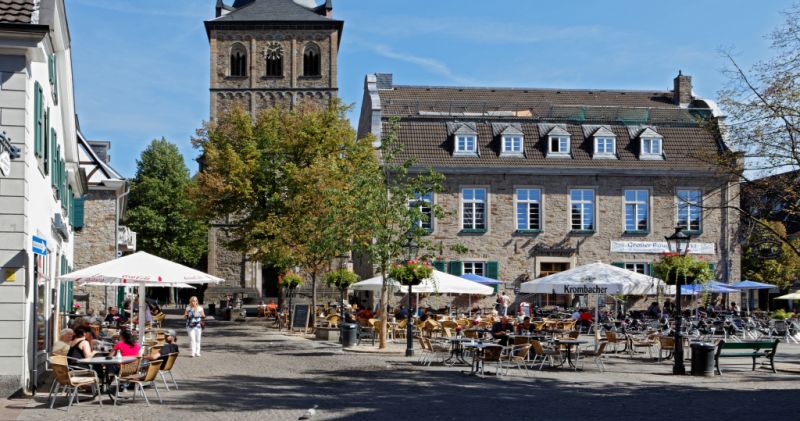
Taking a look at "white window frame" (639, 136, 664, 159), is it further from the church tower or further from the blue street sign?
the blue street sign

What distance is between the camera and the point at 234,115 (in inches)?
1613

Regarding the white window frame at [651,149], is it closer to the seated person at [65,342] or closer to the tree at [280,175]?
the tree at [280,175]

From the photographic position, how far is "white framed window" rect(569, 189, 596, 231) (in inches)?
1686

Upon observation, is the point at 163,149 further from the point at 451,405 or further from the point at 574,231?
the point at 451,405

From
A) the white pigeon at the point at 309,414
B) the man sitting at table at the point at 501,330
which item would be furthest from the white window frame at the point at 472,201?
the white pigeon at the point at 309,414

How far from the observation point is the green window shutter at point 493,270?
138 feet

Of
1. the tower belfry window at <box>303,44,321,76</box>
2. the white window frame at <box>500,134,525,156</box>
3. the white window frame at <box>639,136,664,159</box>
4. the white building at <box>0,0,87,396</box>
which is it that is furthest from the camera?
the tower belfry window at <box>303,44,321,76</box>

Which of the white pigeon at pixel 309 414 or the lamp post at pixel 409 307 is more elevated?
the lamp post at pixel 409 307

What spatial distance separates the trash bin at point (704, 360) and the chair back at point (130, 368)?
10.9 meters

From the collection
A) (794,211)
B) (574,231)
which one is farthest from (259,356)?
(574,231)

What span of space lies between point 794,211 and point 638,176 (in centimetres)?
2462

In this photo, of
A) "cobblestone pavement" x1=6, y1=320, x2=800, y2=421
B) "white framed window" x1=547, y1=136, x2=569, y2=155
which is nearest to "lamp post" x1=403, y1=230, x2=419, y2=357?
"cobblestone pavement" x1=6, y1=320, x2=800, y2=421

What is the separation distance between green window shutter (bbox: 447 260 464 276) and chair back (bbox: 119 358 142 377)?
92.5ft

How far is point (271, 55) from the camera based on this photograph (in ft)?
216
